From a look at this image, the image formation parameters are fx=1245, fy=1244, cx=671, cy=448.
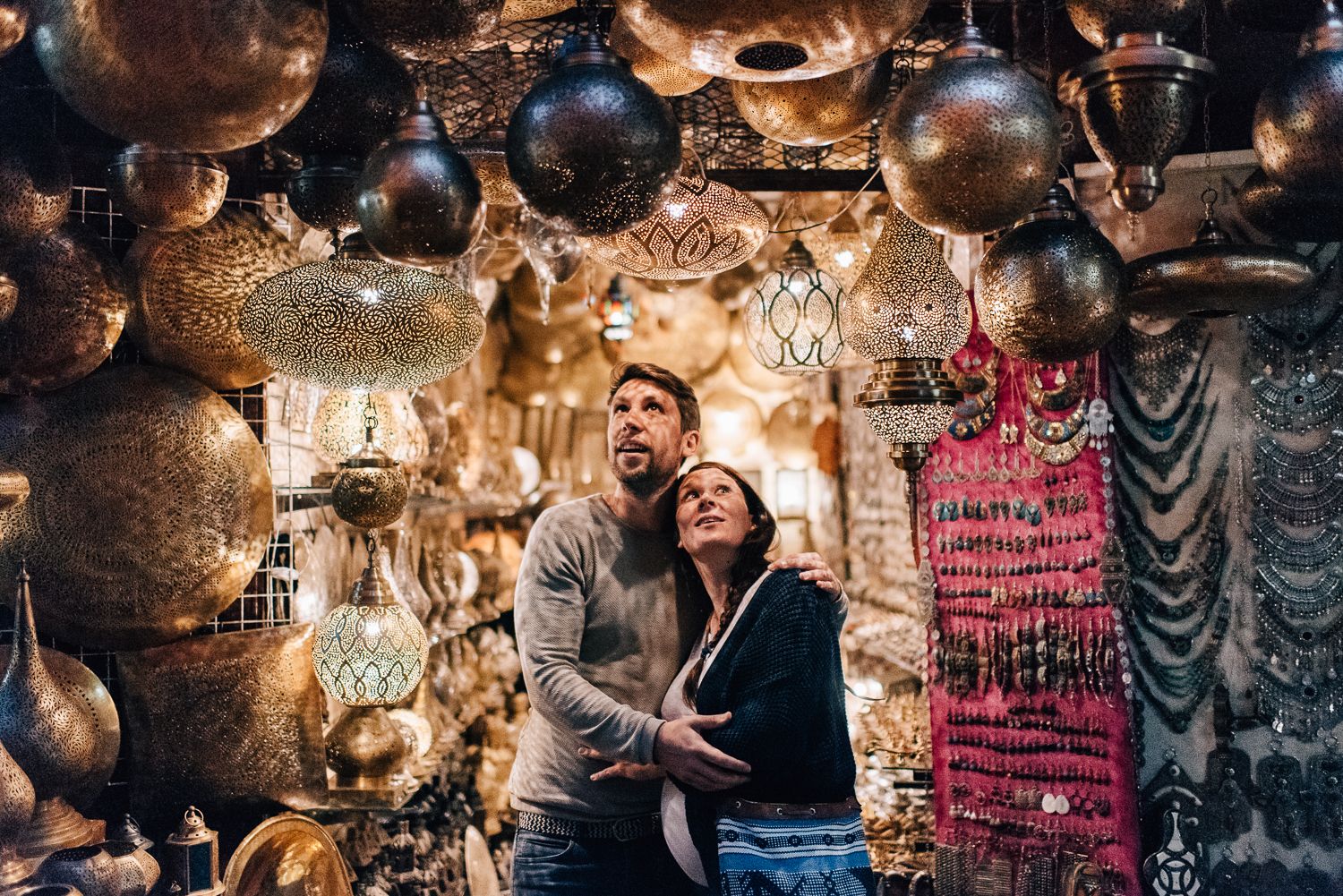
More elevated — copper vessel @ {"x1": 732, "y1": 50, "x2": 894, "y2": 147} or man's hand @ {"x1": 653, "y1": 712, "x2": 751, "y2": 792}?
copper vessel @ {"x1": 732, "y1": 50, "x2": 894, "y2": 147}

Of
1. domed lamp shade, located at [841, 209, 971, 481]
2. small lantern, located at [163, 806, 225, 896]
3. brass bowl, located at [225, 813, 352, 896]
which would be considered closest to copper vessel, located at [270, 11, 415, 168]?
domed lamp shade, located at [841, 209, 971, 481]

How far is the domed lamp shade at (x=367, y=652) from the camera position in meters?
2.71

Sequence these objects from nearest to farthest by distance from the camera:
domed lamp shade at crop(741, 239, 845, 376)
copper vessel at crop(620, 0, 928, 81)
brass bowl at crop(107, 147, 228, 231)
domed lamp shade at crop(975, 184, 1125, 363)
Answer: copper vessel at crop(620, 0, 928, 81), domed lamp shade at crop(975, 184, 1125, 363), brass bowl at crop(107, 147, 228, 231), domed lamp shade at crop(741, 239, 845, 376)

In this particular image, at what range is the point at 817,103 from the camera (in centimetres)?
155

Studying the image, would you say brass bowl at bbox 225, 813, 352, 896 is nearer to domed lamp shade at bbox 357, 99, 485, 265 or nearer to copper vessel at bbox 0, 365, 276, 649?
copper vessel at bbox 0, 365, 276, 649

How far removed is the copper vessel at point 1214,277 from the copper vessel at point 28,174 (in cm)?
174

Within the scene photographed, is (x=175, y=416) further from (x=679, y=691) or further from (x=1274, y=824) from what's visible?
(x=1274, y=824)

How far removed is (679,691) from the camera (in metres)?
2.34

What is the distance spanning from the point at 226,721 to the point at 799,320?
5.16 ft

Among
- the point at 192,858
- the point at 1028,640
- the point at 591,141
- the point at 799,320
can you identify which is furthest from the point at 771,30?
the point at 1028,640

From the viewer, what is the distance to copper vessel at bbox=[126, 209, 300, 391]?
268 centimetres

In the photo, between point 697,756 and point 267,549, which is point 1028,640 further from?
point 267,549

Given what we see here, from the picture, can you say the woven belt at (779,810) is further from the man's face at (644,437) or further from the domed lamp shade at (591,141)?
the domed lamp shade at (591,141)

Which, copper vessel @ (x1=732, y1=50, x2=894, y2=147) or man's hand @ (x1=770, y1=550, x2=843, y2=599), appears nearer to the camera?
copper vessel @ (x1=732, y1=50, x2=894, y2=147)
